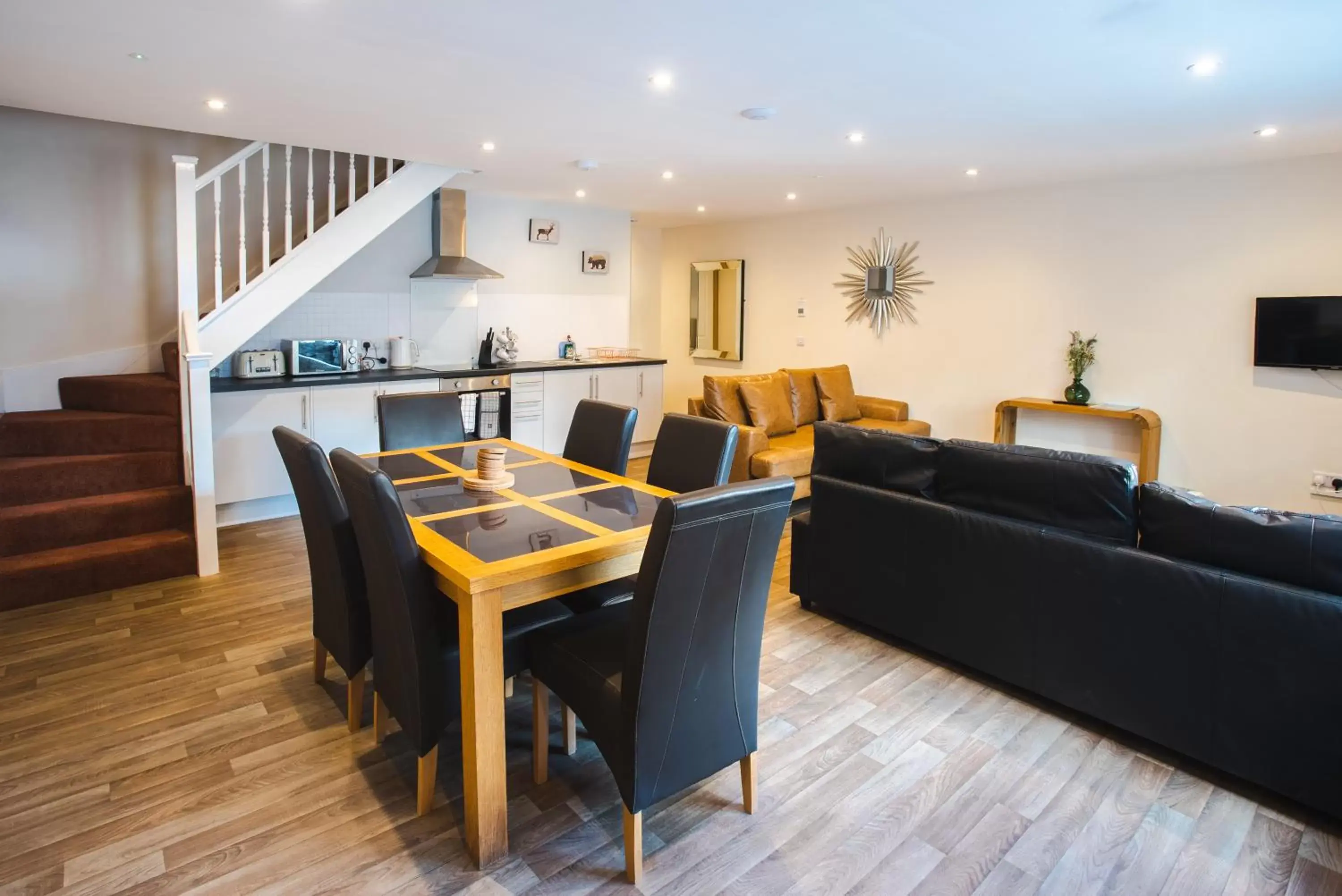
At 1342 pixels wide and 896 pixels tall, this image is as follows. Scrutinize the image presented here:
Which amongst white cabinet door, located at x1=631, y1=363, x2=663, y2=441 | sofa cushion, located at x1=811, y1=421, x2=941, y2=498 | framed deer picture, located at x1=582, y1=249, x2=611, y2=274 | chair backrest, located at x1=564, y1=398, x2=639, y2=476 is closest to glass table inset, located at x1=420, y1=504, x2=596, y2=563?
chair backrest, located at x1=564, y1=398, x2=639, y2=476

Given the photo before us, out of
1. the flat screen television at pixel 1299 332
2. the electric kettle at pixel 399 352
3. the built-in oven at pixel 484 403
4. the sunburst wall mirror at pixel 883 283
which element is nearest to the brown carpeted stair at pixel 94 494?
the electric kettle at pixel 399 352

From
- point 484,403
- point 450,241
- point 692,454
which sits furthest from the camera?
point 450,241

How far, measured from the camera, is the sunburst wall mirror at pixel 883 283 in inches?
263

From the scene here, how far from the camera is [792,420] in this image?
243 inches

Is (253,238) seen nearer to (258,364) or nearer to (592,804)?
(258,364)

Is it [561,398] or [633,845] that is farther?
[561,398]

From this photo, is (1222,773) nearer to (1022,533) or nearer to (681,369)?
(1022,533)

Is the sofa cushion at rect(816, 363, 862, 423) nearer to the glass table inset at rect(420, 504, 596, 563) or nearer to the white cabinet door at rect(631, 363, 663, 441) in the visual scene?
the white cabinet door at rect(631, 363, 663, 441)

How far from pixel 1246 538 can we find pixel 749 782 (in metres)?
1.65

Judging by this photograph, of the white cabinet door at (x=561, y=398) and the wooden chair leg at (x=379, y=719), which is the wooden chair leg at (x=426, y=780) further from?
the white cabinet door at (x=561, y=398)

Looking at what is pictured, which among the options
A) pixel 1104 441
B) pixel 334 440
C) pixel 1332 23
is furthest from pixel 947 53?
pixel 334 440

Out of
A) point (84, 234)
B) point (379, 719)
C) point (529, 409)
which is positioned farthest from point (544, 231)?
point (379, 719)

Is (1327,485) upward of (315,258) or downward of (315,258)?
downward

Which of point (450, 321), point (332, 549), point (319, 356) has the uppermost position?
point (450, 321)
